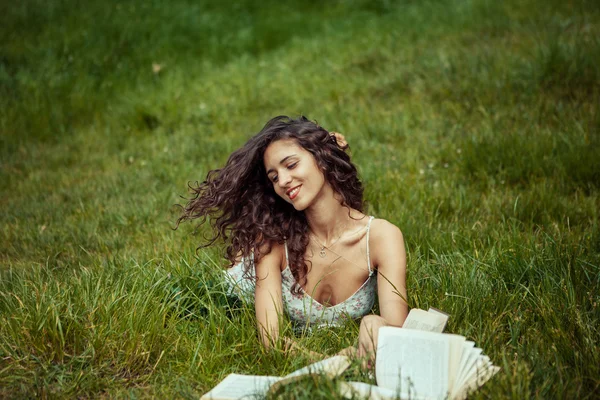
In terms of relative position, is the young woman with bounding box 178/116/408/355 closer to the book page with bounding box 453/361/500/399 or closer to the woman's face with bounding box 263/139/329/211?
the woman's face with bounding box 263/139/329/211

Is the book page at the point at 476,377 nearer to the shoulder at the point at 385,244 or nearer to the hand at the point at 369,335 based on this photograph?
the hand at the point at 369,335

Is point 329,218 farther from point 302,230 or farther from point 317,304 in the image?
point 317,304

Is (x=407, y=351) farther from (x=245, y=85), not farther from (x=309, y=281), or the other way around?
(x=245, y=85)

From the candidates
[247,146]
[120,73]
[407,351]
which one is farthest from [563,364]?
[120,73]

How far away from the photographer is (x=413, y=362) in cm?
259

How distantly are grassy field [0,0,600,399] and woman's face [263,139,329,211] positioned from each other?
0.67 meters

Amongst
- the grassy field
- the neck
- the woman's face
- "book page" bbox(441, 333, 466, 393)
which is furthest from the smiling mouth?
"book page" bbox(441, 333, 466, 393)

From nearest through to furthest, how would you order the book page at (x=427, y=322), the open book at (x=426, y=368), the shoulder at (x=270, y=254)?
the open book at (x=426, y=368) < the book page at (x=427, y=322) < the shoulder at (x=270, y=254)

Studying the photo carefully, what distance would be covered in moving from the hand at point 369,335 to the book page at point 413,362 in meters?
0.13

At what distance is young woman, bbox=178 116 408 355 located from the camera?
128 inches

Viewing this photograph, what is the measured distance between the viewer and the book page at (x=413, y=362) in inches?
99.0

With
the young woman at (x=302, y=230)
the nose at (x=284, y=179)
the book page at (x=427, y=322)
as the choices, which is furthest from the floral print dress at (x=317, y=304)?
the book page at (x=427, y=322)

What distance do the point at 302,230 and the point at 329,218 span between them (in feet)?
0.54

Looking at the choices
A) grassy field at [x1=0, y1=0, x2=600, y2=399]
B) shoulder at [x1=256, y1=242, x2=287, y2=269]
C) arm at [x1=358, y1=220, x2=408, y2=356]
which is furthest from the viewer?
shoulder at [x1=256, y1=242, x2=287, y2=269]
